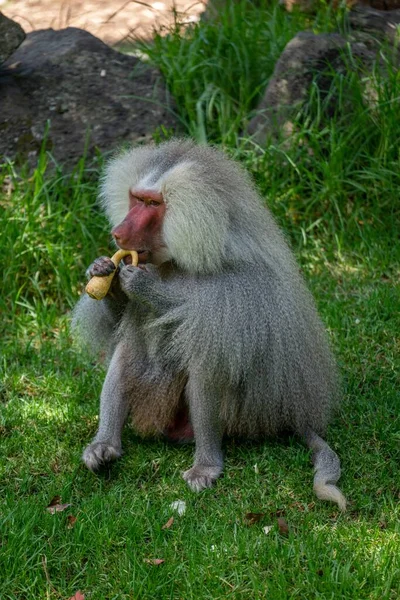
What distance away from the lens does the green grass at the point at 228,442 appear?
3.41 m

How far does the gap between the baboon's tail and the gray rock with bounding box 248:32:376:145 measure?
9.02 ft

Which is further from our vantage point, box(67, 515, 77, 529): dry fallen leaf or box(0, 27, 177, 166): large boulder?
box(0, 27, 177, 166): large boulder

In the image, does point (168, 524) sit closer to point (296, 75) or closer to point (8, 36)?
point (296, 75)

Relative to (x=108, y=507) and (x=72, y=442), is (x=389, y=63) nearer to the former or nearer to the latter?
(x=72, y=442)

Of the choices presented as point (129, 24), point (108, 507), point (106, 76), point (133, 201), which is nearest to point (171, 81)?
point (106, 76)

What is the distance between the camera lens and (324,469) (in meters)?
4.01

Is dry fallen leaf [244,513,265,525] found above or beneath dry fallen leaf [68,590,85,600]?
beneath

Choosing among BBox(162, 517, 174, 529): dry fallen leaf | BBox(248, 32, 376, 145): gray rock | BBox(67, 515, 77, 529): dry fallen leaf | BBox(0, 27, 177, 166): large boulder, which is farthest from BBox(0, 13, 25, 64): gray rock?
BBox(162, 517, 174, 529): dry fallen leaf

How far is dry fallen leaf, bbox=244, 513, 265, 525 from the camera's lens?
3.76 meters

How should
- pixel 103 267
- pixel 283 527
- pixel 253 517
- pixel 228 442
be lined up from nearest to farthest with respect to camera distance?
pixel 283 527
pixel 253 517
pixel 103 267
pixel 228 442

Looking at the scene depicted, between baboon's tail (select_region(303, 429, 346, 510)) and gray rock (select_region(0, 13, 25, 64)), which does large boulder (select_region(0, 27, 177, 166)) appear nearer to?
gray rock (select_region(0, 13, 25, 64))

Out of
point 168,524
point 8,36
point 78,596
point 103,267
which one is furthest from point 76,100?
point 78,596

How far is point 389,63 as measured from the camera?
648 centimetres

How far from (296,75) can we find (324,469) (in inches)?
133
